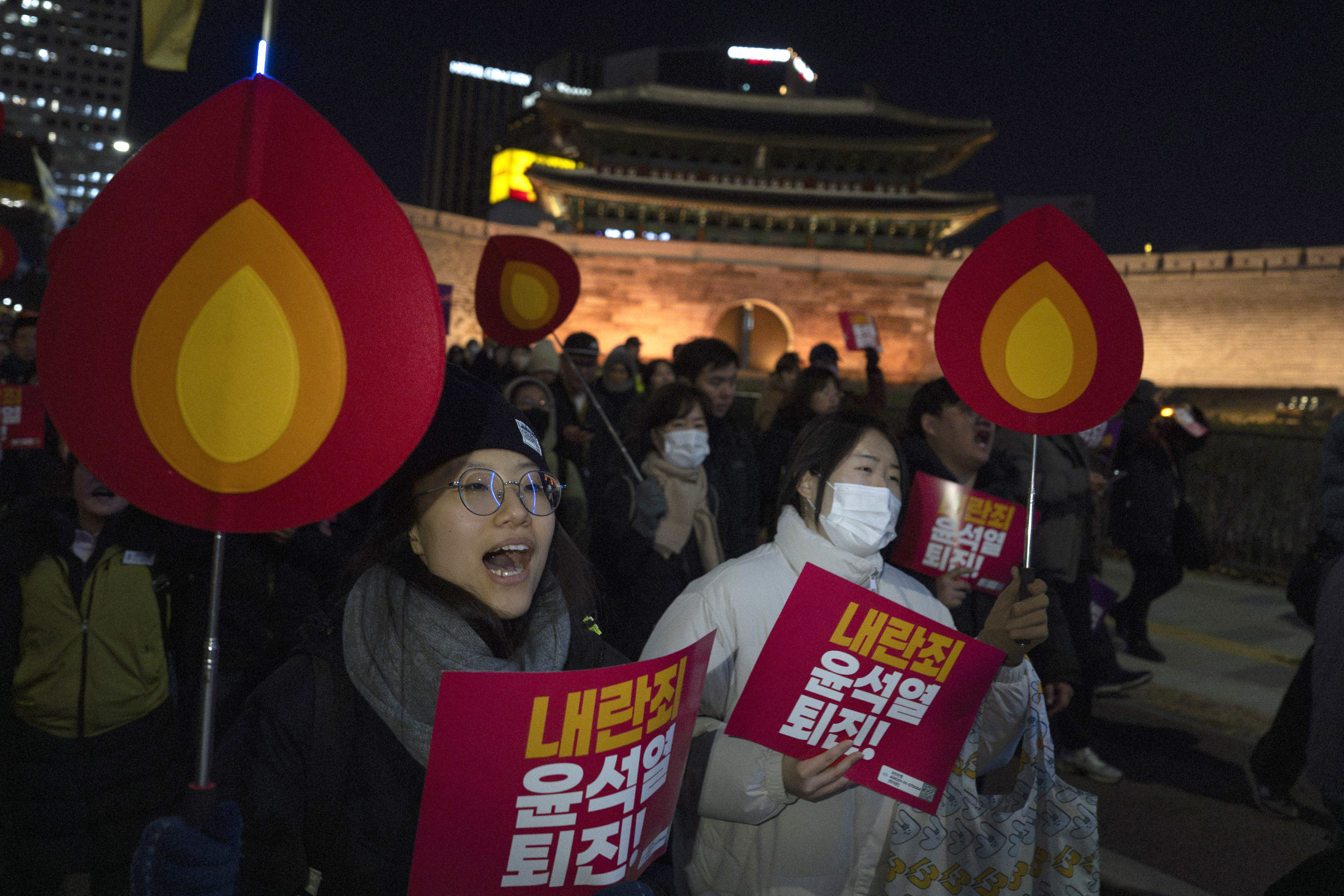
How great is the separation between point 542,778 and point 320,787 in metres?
0.31

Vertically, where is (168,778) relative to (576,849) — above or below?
below

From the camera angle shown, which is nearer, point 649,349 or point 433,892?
point 433,892

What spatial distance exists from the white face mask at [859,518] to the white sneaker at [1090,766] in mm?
2327

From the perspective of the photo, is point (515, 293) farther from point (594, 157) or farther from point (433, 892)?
point (594, 157)

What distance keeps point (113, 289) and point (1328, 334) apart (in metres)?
32.2

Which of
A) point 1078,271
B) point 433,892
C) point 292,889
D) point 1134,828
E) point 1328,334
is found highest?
point 1328,334

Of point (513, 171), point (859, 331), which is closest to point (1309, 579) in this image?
point (859, 331)

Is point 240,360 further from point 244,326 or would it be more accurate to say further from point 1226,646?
point 1226,646

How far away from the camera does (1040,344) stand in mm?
1746

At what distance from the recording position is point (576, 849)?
38.4 inches

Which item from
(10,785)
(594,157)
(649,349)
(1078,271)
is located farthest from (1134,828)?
(594,157)

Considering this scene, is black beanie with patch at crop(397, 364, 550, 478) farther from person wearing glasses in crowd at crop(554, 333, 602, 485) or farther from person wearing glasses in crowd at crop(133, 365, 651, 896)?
person wearing glasses in crowd at crop(554, 333, 602, 485)

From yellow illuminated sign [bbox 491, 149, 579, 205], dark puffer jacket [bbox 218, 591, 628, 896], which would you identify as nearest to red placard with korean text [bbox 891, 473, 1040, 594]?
dark puffer jacket [bbox 218, 591, 628, 896]

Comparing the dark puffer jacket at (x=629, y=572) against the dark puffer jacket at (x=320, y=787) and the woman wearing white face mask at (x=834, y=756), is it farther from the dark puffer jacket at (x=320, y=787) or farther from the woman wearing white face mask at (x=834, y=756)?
the dark puffer jacket at (x=320, y=787)
